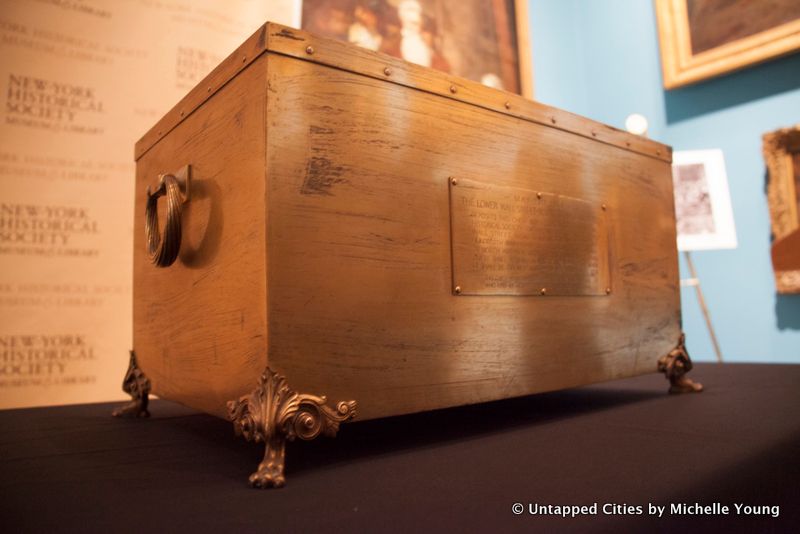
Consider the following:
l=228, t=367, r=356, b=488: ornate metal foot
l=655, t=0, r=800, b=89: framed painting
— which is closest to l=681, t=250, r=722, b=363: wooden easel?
l=655, t=0, r=800, b=89: framed painting

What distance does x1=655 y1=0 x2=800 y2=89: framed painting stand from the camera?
2.80 m

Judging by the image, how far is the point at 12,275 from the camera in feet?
5.75

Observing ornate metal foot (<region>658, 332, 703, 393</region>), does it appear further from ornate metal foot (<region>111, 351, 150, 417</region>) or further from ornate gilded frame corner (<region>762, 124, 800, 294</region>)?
ornate gilded frame corner (<region>762, 124, 800, 294</region>)

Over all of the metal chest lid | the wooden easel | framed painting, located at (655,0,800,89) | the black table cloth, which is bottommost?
the black table cloth

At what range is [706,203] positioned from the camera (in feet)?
9.53

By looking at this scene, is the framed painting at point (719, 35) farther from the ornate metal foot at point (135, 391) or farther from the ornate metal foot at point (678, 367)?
the ornate metal foot at point (135, 391)

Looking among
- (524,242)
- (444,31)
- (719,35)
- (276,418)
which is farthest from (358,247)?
(719,35)

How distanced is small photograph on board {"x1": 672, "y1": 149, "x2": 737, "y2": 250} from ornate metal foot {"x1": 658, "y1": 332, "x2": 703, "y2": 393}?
4.88 feet

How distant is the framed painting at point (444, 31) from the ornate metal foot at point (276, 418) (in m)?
1.93

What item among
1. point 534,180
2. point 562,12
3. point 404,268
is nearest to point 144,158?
point 404,268

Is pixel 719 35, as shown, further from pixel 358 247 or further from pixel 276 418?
pixel 276 418

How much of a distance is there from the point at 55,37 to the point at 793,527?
2.27 m

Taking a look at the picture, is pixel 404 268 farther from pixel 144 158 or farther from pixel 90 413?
pixel 90 413

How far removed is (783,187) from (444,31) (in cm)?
186
